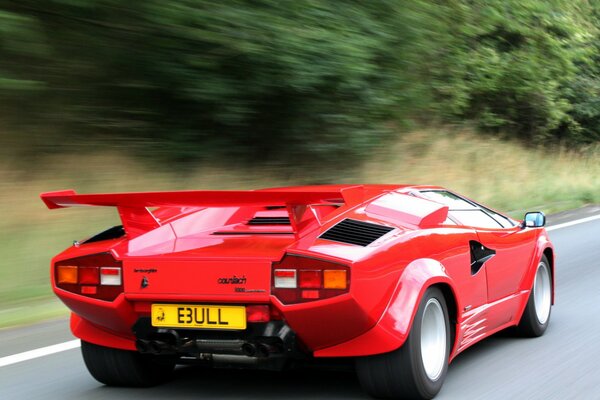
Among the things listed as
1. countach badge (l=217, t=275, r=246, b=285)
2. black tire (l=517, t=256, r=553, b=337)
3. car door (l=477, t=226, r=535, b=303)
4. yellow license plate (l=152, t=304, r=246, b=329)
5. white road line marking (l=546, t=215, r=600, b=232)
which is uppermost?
countach badge (l=217, t=275, r=246, b=285)

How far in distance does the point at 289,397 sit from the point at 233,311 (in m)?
0.75

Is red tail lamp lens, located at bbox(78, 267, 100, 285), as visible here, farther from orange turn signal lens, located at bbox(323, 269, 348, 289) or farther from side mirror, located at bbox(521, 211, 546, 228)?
side mirror, located at bbox(521, 211, 546, 228)

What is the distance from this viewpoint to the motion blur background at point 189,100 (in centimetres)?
919

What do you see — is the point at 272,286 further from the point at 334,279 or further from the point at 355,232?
the point at 355,232

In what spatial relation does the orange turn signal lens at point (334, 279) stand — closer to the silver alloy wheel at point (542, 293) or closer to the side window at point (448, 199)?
the side window at point (448, 199)

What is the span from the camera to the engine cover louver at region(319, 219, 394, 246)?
4.00m

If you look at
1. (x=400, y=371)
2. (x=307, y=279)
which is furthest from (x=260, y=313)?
(x=400, y=371)

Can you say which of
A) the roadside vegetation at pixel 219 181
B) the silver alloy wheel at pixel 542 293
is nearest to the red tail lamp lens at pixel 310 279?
the silver alloy wheel at pixel 542 293

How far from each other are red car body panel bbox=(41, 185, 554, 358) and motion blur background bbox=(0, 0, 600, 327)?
2.86 m

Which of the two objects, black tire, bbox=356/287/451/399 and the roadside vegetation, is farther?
the roadside vegetation

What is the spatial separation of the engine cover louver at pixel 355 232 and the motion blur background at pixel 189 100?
12.2ft

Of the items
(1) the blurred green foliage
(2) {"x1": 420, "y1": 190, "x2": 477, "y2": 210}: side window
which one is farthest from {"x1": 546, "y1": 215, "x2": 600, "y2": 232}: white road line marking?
(2) {"x1": 420, "y1": 190, "x2": 477, "y2": 210}: side window

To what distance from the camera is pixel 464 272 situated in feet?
15.6

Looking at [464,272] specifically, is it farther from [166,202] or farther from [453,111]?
[453,111]
